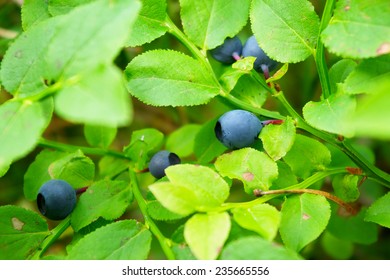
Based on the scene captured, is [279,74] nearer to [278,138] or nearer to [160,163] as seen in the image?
[278,138]

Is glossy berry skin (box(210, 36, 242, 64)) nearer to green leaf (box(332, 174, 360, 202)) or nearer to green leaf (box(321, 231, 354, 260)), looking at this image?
green leaf (box(332, 174, 360, 202))

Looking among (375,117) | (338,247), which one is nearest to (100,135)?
(338,247)

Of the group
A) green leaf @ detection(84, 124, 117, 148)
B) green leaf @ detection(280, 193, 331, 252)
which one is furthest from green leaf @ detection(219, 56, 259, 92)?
green leaf @ detection(84, 124, 117, 148)

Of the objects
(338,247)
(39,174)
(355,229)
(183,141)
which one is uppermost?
(39,174)

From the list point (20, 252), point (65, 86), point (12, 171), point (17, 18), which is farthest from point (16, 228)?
point (17, 18)

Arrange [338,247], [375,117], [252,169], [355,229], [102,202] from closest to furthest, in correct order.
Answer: [375,117], [252,169], [102,202], [355,229], [338,247]

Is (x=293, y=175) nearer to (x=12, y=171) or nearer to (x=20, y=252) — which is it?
(x=20, y=252)
